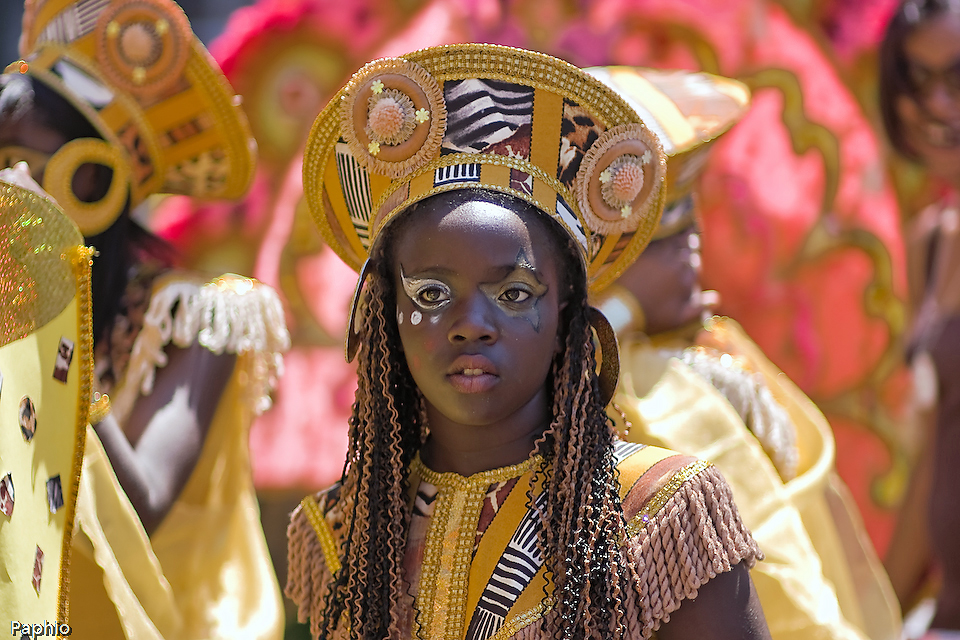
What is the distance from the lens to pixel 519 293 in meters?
1.77

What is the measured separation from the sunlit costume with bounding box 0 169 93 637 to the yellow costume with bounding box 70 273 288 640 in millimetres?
736

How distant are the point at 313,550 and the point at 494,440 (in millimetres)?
431

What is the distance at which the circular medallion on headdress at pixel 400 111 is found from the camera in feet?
5.97

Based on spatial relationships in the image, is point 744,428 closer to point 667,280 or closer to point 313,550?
point 667,280

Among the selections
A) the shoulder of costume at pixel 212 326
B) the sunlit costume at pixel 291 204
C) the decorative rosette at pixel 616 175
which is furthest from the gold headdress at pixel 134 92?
the decorative rosette at pixel 616 175

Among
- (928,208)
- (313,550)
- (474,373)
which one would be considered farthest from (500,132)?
(928,208)

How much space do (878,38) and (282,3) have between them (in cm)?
250

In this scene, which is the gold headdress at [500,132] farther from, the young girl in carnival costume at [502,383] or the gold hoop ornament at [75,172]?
the gold hoop ornament at [75,172]

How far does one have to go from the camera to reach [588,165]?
184cm

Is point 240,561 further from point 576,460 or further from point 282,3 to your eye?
point 282,3

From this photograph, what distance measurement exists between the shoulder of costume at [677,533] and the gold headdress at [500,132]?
40 cm

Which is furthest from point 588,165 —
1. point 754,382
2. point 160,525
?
point 160,525

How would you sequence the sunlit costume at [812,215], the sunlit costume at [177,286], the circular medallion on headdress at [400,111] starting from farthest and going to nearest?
1. the sunlit costume at [812,215]
2. the sunlit costume at [177,286]
3. the circular medallion on headdress at [400,111]

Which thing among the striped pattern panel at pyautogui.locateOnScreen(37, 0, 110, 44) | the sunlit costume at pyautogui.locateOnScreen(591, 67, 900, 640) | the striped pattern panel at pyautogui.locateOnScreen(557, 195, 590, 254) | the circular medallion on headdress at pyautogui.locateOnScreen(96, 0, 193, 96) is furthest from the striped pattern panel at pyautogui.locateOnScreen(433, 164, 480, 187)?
the striped pattern panel at pyautogui.locateOnScreen(37, 0, 110, 44)
